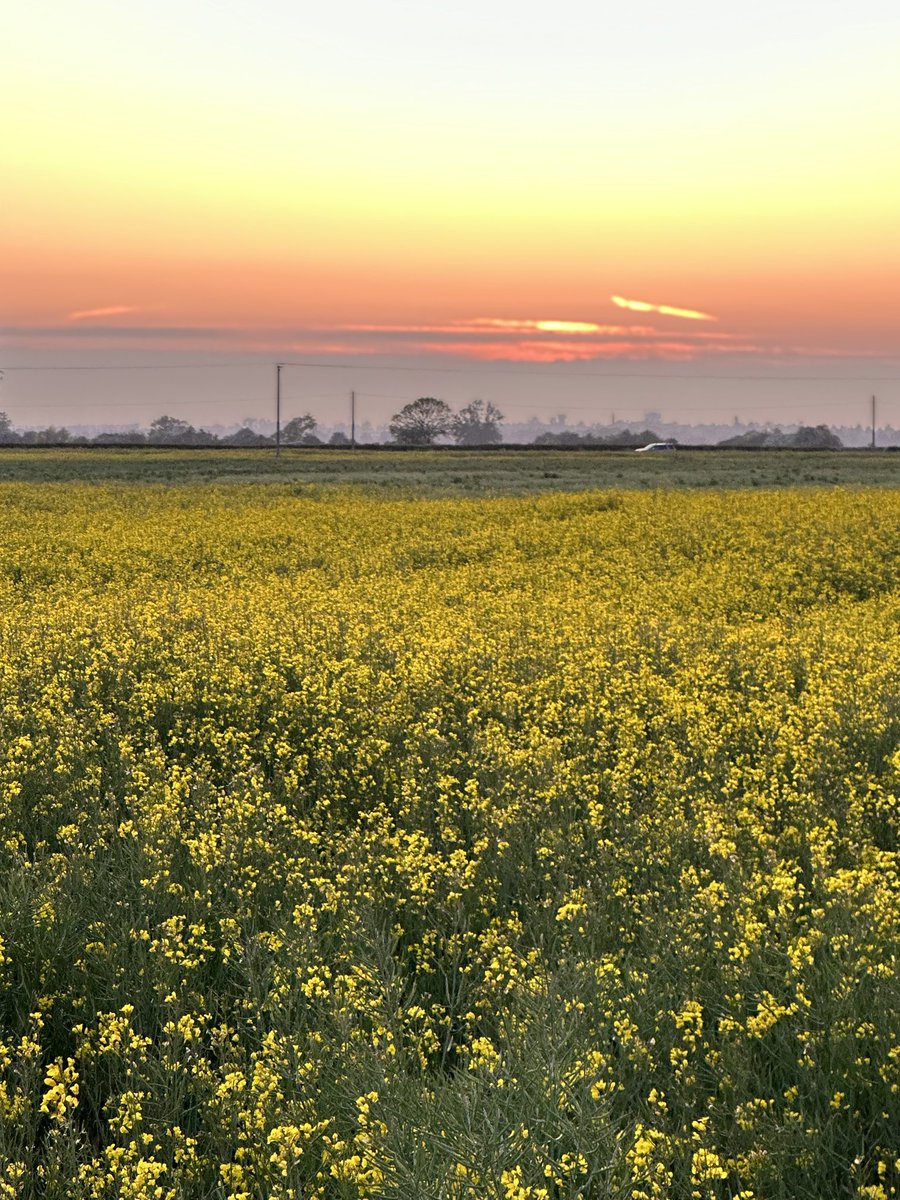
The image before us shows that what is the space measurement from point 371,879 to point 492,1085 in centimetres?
235

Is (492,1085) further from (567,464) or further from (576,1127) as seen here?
(567,464)

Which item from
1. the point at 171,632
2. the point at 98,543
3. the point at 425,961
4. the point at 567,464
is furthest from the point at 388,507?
the point at 567,464

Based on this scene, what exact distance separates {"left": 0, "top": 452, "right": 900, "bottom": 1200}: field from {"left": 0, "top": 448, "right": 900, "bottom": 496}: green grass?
29641mm

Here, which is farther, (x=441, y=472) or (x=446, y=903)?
(x=441, y=472)

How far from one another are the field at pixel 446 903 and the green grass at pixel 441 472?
29.6 metres

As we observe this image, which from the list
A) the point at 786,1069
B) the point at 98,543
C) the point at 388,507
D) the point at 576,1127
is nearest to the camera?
the point at 576,1127

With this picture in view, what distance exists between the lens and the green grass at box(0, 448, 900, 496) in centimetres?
4534

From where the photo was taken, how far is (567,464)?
66.1 m

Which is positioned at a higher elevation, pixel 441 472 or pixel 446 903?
pixel 441 472

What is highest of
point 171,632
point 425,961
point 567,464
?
point 567,464

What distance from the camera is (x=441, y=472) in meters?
56.2

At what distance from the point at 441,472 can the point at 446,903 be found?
51428mm

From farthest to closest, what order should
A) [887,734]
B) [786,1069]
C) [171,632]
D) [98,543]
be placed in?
1. [98,543]
2. [171,632]
3. [887,734]
4. [786,1069]

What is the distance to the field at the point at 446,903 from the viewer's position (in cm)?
353
